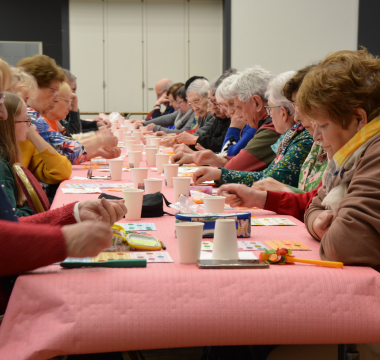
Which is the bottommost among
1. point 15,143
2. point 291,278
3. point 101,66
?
point 291,278

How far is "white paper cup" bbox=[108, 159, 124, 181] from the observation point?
2.79m

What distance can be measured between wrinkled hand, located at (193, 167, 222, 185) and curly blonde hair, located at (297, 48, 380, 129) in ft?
3.66

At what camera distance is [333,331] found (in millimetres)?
1148

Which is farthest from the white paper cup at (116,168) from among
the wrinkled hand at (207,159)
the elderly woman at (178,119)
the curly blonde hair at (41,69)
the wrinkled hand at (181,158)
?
the elderly woman at (178,119)

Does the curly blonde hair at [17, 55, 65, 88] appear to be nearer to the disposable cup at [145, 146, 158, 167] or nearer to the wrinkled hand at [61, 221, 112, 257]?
the disposable cup at [145, 146, 158, 167]

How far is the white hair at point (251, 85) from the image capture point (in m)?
3.38

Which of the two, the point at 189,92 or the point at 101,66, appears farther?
the point at 101,66

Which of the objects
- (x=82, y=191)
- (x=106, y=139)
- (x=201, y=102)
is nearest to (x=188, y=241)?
(x=82, y=191)

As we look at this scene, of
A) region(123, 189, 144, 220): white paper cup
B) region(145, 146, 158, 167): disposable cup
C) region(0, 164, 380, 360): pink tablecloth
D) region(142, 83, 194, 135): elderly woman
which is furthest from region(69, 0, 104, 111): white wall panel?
region(0, 164, 380, 360): pink tablecloth

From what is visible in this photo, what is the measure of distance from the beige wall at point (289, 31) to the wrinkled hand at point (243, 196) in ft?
12.7

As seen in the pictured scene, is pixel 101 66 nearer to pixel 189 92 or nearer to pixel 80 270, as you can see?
pixel 189 92

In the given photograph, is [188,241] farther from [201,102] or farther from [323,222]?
[201,102]

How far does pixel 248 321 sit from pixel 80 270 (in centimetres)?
42

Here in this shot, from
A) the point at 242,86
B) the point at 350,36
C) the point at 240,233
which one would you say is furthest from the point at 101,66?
the point at 240,233
